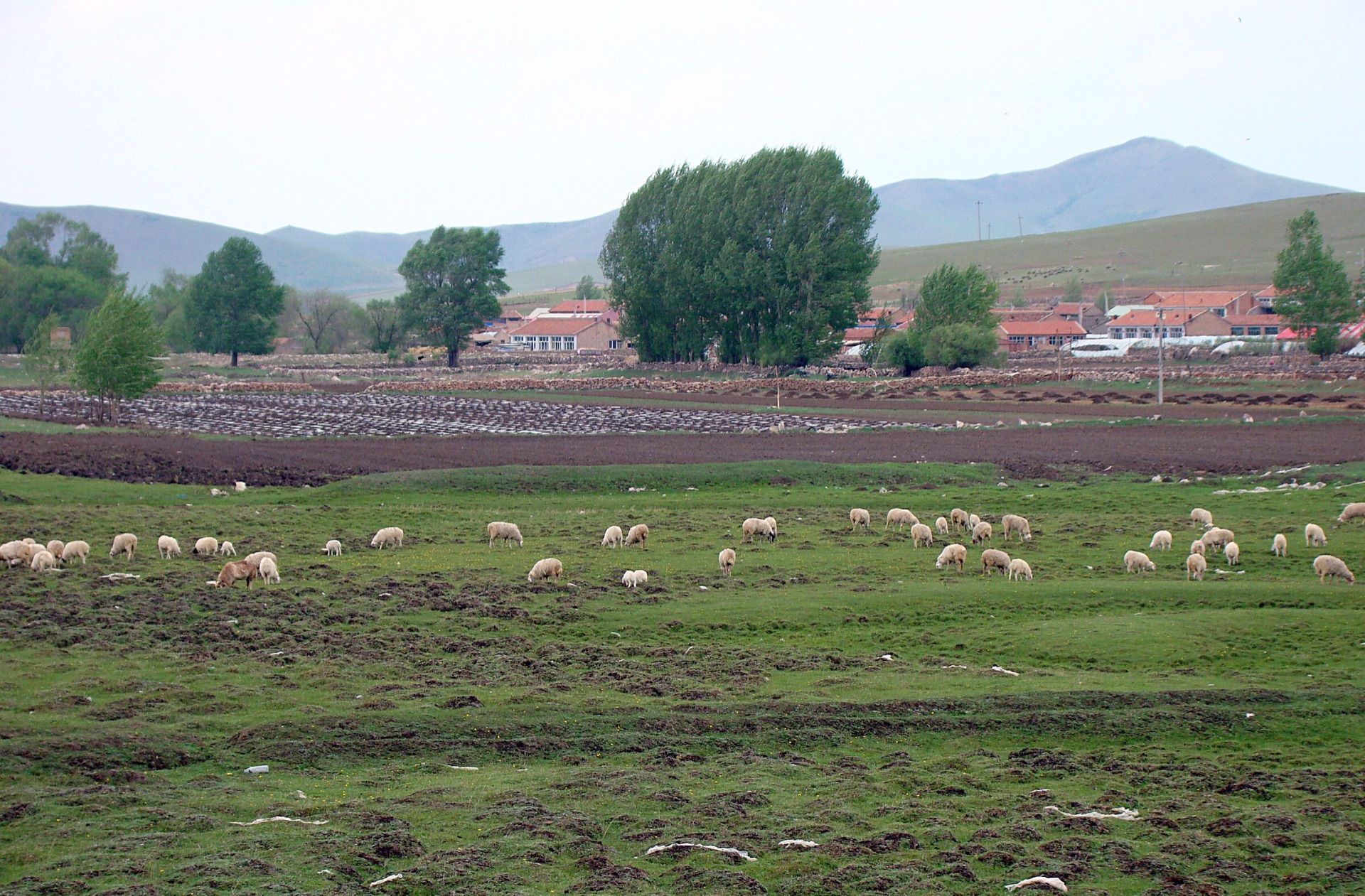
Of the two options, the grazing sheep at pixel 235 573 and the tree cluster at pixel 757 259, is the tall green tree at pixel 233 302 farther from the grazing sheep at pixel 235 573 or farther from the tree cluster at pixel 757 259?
the grazing sheep at pixel 235 573

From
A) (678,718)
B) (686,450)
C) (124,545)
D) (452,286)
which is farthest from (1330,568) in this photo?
(452,286)

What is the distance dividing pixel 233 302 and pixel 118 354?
68.2 metres

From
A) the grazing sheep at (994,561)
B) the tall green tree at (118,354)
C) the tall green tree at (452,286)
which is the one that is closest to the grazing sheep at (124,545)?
the grazing sheep at (994,561)

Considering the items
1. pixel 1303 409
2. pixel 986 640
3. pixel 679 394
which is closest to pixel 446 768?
pixel 986 640

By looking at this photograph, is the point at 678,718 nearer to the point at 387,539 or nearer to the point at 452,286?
the point at 387,539

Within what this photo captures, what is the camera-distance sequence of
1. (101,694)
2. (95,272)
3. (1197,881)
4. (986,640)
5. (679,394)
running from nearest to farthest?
(1197,881), (101,694), (986,640), (679,394), (95,272)

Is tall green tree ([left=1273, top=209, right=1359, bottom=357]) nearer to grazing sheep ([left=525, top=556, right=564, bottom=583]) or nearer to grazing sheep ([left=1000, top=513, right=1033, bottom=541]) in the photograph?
grazing sheep ([left=1000, top=513, right=1033, bottom=541])

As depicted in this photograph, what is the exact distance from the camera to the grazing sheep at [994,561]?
25531 mm

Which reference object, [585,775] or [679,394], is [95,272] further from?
[585,775]

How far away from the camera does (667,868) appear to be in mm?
11500

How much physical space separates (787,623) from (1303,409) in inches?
2318

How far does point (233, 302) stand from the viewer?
128 m

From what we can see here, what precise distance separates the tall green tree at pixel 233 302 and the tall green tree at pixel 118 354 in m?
64.0

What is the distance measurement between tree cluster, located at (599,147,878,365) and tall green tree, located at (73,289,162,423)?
5248cm
